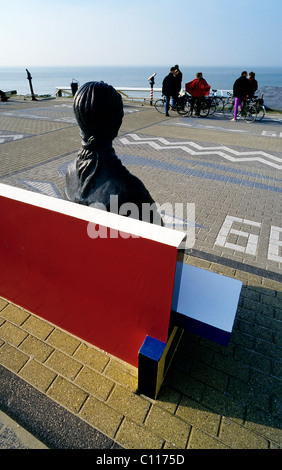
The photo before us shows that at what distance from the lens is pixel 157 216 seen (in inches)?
83.7

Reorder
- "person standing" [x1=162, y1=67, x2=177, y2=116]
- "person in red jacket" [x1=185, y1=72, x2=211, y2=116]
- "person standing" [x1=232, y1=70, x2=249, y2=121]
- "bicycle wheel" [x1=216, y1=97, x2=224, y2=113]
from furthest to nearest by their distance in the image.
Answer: "bicycle wheel" [x1=216, y1=97, x2=224, y2=113] < "person in red jacket" [x1=185, y1=72, x2=211, y2=116] < "person standing" [x1=162, y1=67, x2=177, y2=116] < "person standing" [x1=232, y1=70, x2=249, y2=121]

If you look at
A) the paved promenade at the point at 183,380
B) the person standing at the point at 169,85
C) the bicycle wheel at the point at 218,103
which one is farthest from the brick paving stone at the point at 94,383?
the bicycle wheel at the point at 218,103

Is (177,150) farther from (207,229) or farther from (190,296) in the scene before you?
(190,296)

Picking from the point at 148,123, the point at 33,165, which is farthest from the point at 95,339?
the point at 148,123

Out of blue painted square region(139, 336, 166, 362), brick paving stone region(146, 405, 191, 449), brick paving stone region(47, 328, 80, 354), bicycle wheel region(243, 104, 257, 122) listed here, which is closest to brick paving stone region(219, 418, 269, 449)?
brick paving stone region(146, 405, 191, 449)

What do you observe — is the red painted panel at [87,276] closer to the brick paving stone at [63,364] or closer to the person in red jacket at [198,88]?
the brick paving stone at [63,364]

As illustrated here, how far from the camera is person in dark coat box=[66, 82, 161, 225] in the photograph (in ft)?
5.47

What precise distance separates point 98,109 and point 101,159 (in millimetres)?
308

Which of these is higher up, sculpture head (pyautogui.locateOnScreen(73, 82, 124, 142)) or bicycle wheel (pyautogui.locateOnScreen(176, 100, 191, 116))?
sculpture head (pyautogui.locateOnScreen(73, 82, 124, 142))

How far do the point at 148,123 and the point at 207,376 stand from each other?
1204 cm

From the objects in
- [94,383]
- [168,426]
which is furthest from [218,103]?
[168,426]

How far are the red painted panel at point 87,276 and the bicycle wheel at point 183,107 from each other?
14.0 metres

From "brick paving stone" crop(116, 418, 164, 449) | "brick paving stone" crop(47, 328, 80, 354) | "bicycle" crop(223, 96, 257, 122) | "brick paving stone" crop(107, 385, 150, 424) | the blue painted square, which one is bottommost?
"brick paving stone" crop(116, 418, 164, 449)

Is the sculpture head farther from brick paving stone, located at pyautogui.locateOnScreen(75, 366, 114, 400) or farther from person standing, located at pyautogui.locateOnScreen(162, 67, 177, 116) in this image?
person standing, located at pyautogui.locateOnScreen(162, 67, 177, 116)
